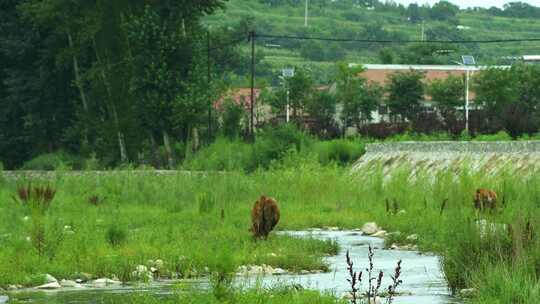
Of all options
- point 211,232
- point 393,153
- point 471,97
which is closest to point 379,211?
point 211,232

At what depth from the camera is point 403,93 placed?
88.6 metres

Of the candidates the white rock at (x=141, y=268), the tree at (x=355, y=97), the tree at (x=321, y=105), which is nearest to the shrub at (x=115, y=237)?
the white rock at (x=141, y=268)

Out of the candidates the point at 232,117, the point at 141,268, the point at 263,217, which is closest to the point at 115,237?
the point at 263,217

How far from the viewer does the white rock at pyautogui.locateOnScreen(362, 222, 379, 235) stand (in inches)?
1105

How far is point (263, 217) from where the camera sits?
23703 mm

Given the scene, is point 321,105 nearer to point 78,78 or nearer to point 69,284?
point 78,78

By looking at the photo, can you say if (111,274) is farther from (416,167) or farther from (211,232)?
(416,167)

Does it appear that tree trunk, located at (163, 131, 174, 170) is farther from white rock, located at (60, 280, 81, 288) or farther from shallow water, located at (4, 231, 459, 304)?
white rock, located at (60, 280, 81, 288)

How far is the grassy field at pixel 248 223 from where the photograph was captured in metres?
16.7

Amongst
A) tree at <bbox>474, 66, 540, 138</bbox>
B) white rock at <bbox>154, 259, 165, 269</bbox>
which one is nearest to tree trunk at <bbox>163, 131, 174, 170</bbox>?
tree at <bbox>474, 66, 540, 138</bbox>

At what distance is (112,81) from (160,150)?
5977mm

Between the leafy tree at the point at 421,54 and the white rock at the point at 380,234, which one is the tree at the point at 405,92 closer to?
the leafy tree at the point at 421,54

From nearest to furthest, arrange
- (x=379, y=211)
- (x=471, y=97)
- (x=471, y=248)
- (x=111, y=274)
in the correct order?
1. (x=471, y=248)
2. (x=111, y=274)
3. (x=379, y=211)
4. (x=471, y=97)

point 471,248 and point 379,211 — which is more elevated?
point 471,248
